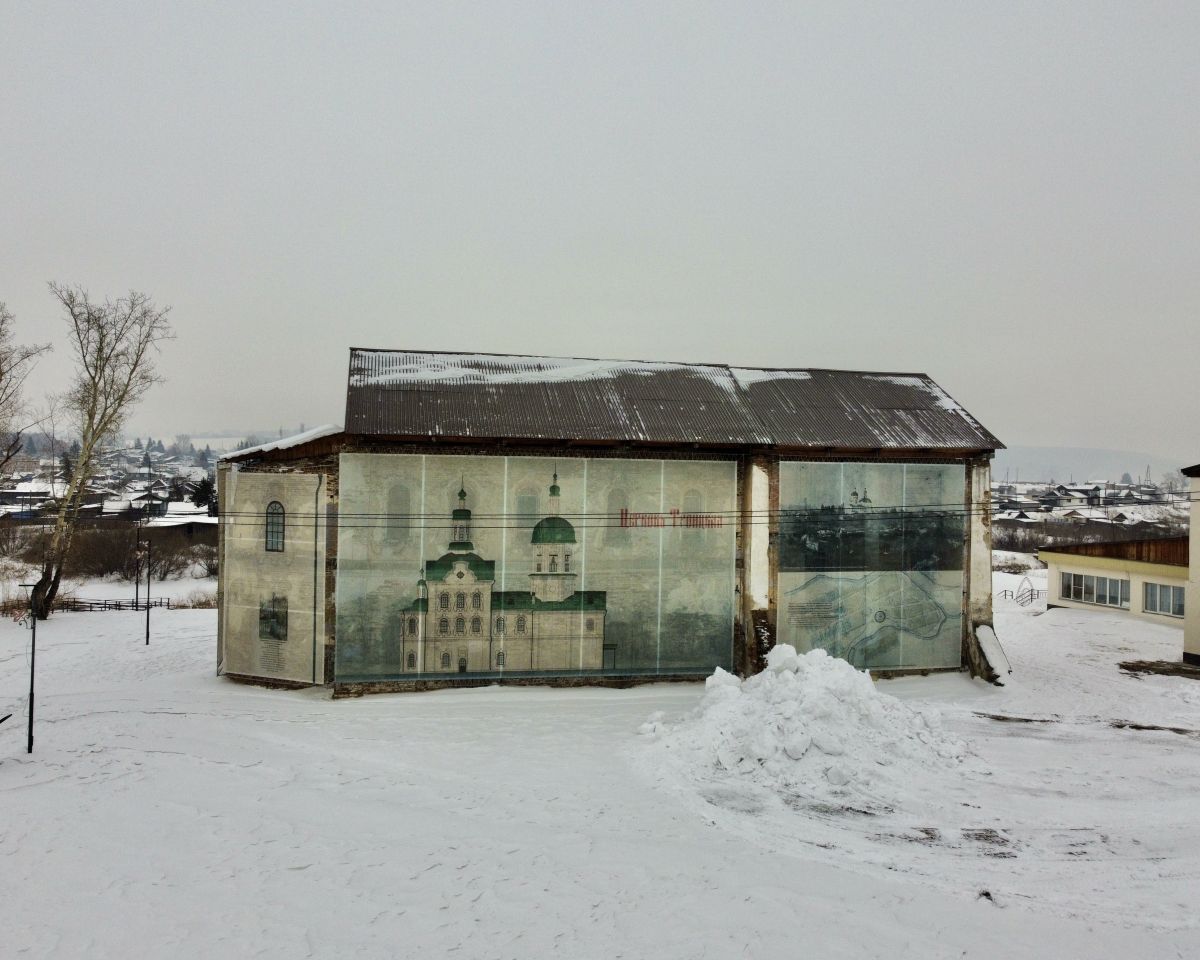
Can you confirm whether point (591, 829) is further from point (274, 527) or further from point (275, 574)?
point (274, 527)

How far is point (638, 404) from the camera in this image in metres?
20.0

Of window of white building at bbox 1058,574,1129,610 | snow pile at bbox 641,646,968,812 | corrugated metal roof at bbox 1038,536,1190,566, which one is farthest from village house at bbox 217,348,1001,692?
window of white building at bbox 1058,574,1129,610

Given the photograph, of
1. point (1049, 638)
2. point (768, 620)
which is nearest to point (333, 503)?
point (768, 620)

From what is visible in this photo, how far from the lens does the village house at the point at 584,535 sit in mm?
17828

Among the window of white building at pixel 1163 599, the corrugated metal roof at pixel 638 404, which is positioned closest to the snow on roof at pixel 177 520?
the corrugated metal roof at pixel 638 404

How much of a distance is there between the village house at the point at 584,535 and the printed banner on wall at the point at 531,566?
0.16 feet

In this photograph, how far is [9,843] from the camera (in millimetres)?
9273

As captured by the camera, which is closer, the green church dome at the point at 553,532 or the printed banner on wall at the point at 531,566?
the printed banner on wall at the point at 531,566

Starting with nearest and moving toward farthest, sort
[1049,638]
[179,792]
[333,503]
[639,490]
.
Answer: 1. [179,792]
2. [333,503]
3. [639,490]
4. [1049,638]

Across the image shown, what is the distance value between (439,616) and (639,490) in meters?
5.95

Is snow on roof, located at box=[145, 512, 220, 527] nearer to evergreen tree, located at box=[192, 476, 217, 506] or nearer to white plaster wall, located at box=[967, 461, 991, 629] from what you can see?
evergreen tree, located at box=[192, 476, 217, 506]

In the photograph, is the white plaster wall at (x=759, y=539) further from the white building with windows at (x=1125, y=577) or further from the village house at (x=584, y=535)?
the white building with windows at (x=1125, y=577)

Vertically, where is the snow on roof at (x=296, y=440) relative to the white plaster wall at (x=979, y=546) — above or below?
above

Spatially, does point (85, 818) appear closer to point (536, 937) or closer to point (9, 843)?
point (9, 843)
